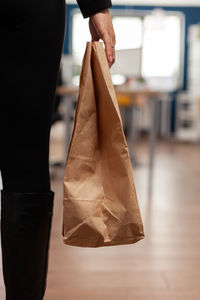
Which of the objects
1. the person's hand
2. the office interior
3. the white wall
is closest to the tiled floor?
the office interior

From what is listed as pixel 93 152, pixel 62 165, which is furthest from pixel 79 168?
pixel 62 165

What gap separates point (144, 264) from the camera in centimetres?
167

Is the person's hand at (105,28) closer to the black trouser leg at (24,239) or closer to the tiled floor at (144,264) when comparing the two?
the black trouser leg at (24,239)

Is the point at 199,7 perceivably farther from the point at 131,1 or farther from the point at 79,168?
the point at 79,168

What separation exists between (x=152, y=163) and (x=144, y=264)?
192cm

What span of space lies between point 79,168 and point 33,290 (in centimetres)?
24

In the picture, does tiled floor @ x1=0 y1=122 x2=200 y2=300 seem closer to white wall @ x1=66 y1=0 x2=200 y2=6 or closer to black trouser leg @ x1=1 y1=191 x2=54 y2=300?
black trouser leg @ x1=1 y1=191 x2=54 y2=300

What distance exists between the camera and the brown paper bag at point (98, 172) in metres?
0.89

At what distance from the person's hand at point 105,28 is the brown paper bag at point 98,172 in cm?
2

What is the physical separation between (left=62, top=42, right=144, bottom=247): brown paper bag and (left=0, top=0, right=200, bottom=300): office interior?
50cm

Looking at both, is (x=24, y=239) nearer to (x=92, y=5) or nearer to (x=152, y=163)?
(x=92, y=5)

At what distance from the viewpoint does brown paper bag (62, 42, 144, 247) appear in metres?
0.89

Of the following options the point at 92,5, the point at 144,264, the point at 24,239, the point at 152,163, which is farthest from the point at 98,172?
the point at 152,163

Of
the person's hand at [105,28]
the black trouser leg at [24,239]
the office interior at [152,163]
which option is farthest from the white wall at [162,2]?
the black trouser leg at [24,239]
